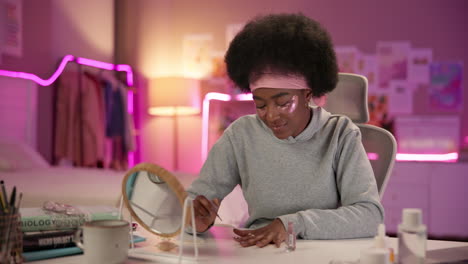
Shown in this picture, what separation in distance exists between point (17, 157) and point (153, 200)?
2.54m

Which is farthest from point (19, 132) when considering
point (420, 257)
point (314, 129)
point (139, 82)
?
point (420, 257)

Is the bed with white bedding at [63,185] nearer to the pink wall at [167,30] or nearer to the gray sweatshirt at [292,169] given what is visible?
the gray sweatshirt at [292,169]

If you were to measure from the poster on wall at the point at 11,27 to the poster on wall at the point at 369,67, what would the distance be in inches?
117

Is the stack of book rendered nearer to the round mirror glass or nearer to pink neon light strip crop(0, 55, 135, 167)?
the round mirror glass

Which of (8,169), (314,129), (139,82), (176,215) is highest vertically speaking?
(139,82)

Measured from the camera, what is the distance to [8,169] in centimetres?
291

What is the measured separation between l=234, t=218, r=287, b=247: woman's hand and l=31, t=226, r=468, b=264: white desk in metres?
0.01

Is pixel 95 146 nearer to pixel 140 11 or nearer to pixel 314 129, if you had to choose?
pixel 140 11

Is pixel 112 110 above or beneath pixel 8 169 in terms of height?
above

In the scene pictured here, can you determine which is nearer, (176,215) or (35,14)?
(176,215)

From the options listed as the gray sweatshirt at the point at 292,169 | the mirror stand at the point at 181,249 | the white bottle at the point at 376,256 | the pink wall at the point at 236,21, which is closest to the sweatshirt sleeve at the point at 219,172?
the gray sweatshirt at the point at 292,169

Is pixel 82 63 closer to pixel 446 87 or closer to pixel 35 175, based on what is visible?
pixel 35 175

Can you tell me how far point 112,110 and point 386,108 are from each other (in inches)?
102

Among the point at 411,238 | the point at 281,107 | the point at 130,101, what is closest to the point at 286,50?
the point at 281,107
